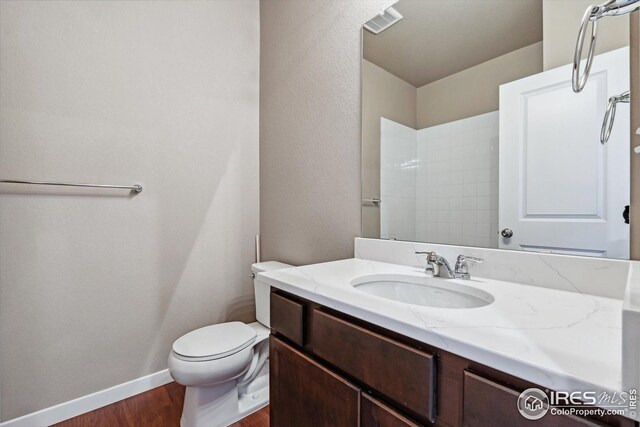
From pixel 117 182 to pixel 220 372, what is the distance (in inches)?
44.5

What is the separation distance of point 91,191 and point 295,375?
4.60 ft

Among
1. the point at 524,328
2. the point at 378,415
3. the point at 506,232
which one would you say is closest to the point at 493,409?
the point at 524,328

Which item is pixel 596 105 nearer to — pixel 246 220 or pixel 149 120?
pixel 246 220

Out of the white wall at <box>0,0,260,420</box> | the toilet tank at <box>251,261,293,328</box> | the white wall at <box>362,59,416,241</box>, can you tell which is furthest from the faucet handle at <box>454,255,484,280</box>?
the white wall at <box>0,0,260,420</box>

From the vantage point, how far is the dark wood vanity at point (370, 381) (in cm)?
46

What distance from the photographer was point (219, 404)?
1.38 meters

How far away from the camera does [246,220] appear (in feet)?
6.66

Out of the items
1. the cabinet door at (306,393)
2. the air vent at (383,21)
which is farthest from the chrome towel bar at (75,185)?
the air vent at (383,21)

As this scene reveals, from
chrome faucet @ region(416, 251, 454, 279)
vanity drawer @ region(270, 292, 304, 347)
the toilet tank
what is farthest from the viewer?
the toilet tank

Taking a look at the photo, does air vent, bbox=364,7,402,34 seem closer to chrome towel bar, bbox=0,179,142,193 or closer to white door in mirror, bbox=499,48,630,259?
white door in mirror, bbox=499,48,630,259

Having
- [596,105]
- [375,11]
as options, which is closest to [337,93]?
[375,11]

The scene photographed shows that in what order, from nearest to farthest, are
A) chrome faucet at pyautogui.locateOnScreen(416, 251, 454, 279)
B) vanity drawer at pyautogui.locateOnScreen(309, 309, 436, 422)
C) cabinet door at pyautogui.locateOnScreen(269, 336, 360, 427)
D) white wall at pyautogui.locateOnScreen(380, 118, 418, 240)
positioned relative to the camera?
vanity drawer at pyautogui.locateOnScreen(309, 309, 436, 422), cabinet door at pyautogui.locateOnScreen(269, 336, 360, 427), chrome faucet at pyautogui.locateOnScreen(416, 251, 454, 279), white wall at pyautogui.locateOnScreen(380, 118, 418, 240)

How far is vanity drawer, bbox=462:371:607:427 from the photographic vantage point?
1.32 ft

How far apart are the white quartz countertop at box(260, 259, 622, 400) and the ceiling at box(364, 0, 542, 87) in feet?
2.63
